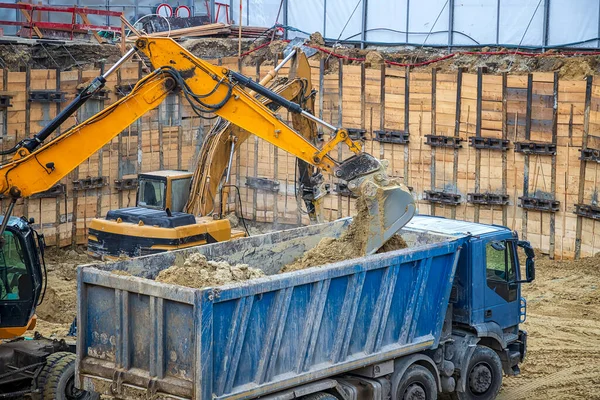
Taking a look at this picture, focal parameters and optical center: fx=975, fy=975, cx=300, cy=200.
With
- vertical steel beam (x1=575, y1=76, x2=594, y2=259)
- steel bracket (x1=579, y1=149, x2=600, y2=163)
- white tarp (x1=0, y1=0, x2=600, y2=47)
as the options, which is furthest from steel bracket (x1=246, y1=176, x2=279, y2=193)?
steel bracket (x1=579, y1=149, x2=600, y2=163)

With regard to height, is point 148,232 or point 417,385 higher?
point 148,232

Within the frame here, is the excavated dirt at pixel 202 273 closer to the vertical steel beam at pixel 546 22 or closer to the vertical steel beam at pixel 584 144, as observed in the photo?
the vertical steel beam at pixel 584 144

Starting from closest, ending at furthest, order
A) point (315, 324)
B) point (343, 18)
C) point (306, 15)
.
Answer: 1. point (315, 324)
2. point (343, 18)
3. point (306, 15)

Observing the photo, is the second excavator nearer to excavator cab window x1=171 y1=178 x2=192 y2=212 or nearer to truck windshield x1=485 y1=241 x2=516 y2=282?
truck windshield x1=485 y1=241 x2=516 y2=282

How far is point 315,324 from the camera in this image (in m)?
10.3

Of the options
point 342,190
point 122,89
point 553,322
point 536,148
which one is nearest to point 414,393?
point 553,322

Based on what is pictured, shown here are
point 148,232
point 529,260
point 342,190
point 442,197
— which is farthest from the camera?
point 342,190

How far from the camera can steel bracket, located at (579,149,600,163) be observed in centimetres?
1961

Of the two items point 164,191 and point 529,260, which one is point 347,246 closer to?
point 529,260

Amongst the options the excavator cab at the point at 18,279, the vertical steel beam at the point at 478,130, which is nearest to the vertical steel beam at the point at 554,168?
the vertical steel beam at the point at 478,130

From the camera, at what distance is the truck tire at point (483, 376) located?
12453 millimetres

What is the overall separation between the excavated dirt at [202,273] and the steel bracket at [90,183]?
11746 millimetres

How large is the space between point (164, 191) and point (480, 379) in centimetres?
800

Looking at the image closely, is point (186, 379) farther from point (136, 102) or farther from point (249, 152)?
point (249, 152)
